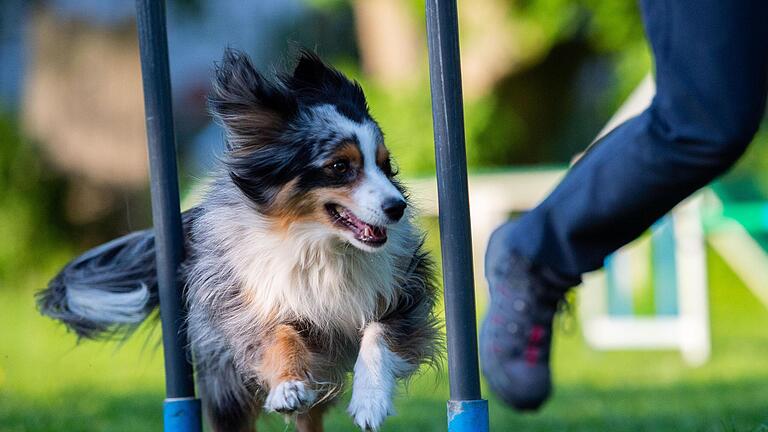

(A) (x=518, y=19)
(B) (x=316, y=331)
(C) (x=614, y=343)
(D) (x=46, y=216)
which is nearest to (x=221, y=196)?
(B) (x=316, y=331)

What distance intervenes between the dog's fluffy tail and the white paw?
2.63ft

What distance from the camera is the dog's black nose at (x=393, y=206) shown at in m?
2.70

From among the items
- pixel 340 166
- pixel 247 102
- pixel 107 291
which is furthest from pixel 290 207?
pixel 107 291

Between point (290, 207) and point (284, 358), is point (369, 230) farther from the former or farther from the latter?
point (284, 358)

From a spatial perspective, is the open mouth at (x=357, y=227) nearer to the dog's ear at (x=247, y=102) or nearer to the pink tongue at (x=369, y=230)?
the pink tongue at (x=369, y=230)

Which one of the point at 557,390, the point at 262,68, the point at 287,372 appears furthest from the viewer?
the point at 262,68

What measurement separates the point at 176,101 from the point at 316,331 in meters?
8.45

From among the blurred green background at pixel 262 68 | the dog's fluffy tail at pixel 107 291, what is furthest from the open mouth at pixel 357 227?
the blurred green background at pixel 262 68

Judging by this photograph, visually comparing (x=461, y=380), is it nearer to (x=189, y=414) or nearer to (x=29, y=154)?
(x=189, y=414)

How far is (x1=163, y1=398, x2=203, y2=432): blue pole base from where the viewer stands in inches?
112

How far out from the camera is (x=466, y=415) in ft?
7.88

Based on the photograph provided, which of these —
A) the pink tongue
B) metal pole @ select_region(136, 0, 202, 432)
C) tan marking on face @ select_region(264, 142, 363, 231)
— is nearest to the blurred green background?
metal pole @ select_region(136, 0, 202, 432)

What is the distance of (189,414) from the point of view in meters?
2.85

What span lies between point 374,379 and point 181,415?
0.55 meters
